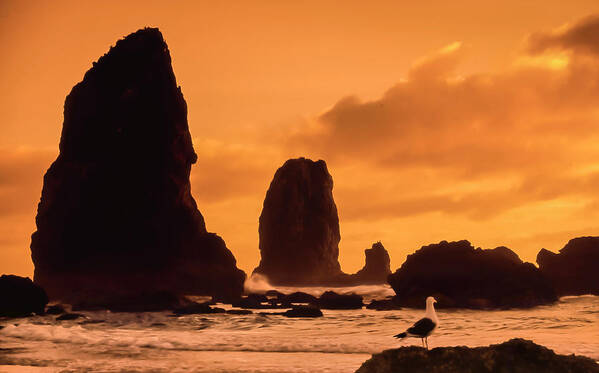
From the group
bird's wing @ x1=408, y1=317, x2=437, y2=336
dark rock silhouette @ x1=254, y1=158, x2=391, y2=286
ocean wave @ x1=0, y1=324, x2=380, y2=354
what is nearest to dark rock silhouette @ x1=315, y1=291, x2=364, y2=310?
ocean wave @ x1=0, y1=324, x2=380, y2=354

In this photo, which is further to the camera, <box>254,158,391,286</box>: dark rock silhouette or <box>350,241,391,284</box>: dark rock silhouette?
<box>254,158,391,286</box>: dark rock silhouette

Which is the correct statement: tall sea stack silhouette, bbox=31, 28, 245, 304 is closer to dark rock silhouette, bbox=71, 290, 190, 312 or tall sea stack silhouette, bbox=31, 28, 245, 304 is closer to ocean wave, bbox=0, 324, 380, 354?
dark rock silhouette, bbox=71, 290, 190, 312

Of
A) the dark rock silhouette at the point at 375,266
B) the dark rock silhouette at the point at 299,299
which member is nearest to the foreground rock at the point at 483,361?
the dark rock silhouette at the point at 299,299

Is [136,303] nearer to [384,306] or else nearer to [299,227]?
[384,306]

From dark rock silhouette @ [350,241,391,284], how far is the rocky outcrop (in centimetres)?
7658

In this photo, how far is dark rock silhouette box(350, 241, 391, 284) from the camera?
123 meters

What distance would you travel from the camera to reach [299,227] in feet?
438

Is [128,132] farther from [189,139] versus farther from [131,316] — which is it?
[131,316]

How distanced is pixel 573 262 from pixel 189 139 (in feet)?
132

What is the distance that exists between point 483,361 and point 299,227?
398 ft

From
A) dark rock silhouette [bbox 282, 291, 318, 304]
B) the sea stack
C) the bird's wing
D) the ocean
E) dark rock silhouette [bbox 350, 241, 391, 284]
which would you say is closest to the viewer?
the bird's wing

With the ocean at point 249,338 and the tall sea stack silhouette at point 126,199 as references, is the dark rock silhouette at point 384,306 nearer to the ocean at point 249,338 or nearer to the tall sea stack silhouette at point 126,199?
the ocean at point 249,338

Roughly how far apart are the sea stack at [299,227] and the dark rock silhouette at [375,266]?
21.6 feet

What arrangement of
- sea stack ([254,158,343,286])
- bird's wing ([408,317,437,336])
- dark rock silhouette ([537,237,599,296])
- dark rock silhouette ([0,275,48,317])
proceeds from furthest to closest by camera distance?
1. sea stack ([254,158,343,286])
2. dark rock silhouette ([537,237,599,296])
3. dark rock silhouette ([0,275,48,317])
4. bird's wing ([408,317,437,336])
